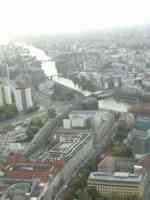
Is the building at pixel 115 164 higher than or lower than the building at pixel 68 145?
lower

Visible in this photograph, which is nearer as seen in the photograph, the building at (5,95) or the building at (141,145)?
the building at (141,145)

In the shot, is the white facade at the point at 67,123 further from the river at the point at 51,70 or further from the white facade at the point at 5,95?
the river at the point at 51,70

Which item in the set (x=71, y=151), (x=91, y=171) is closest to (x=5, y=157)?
(x=71, y=151)

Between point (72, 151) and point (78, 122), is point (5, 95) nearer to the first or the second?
point (78, 122)

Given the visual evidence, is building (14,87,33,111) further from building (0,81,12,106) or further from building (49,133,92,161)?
building (49,133,92,161)

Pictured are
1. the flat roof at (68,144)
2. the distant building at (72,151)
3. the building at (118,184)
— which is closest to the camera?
the building at (118,184)

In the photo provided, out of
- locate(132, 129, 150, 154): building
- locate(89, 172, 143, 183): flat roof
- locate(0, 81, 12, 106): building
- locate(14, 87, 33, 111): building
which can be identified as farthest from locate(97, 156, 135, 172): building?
locate(0, 81, 12, 106): building

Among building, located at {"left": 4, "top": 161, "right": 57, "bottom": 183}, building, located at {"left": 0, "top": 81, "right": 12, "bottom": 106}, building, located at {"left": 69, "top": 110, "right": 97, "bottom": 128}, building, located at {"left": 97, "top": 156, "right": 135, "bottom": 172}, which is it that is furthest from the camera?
building, located at {"left": 0, "top": 81, "right": 12, "bottom": 106}

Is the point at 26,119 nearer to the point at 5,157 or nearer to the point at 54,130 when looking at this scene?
the point at 54,130

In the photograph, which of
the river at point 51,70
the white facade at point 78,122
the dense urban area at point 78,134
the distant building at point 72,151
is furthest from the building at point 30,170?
the river at point 51,70

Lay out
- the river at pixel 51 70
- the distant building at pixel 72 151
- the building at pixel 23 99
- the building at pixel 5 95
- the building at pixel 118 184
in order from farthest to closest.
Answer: the river at pixel 51 70
the building at pixel 5 95
the building at pixel 23 99
the distant building at pixel 72 151
the building at pixel 118 184
